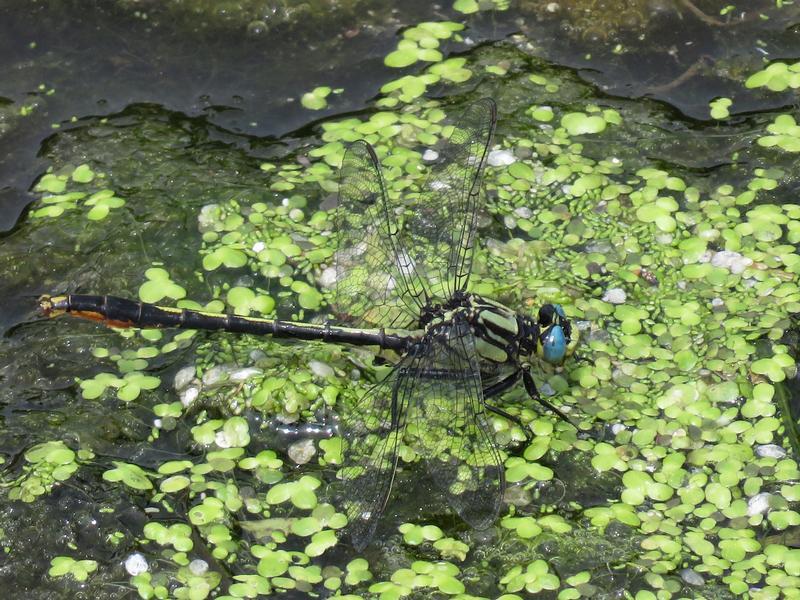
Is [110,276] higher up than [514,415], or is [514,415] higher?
[110,276]

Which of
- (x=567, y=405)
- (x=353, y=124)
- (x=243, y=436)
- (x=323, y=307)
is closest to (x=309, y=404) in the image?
(x=243, y=436)

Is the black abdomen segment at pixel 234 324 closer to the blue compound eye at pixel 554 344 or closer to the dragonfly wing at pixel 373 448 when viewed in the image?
the dragonfly wing at pixel 373 448

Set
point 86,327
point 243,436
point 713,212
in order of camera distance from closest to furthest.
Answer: point 243,436 → point 86,327 → point 713,212

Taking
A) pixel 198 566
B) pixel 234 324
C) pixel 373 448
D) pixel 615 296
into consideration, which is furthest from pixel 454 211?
pixel 198 566

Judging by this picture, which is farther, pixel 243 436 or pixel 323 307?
pixel 323 307

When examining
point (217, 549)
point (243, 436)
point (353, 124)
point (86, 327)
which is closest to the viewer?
point (217, 549)

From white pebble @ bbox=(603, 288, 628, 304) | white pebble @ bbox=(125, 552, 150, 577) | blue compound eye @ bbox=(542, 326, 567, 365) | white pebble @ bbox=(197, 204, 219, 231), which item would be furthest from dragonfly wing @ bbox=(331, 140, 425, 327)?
white pebble @ bbox=(125, 552, 150, 577)

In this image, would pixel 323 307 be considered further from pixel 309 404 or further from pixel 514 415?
pixel 514 415

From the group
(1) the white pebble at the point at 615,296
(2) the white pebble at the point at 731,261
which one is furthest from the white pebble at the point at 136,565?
(2) the white pebble at the point at 731,261
